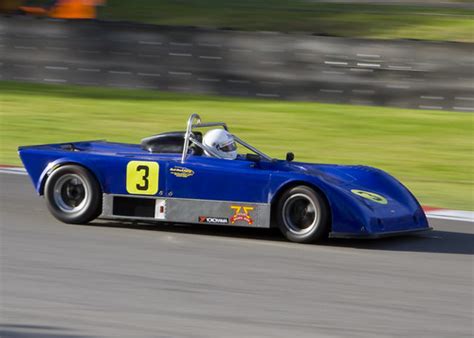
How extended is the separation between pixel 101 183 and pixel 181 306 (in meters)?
2.40

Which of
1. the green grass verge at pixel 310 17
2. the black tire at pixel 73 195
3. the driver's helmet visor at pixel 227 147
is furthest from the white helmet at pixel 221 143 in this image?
the green grass verge at pixel 310 17

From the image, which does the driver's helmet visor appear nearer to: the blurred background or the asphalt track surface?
the asphalt track surface

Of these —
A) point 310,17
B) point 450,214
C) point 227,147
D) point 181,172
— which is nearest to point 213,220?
point 181,172

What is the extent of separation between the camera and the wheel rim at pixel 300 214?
764 cm

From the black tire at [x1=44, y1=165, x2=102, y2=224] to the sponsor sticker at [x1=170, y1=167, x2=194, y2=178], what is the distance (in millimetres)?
654

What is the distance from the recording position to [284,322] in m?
5.66

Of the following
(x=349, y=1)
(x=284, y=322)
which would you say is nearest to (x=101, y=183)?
(x=284, y=322)

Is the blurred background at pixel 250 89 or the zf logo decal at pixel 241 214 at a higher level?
the blurred background at pixel 250 89

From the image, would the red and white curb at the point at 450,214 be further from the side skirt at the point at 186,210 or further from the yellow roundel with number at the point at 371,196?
the side skirt at the point at 186,210

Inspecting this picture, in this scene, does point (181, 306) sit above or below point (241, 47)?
below

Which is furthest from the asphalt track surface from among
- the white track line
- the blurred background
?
the blurred background

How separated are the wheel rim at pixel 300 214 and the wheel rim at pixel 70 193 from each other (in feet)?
5.40

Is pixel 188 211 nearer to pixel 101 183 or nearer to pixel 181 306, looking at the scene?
pixel 101 183

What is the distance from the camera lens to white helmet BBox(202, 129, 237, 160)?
8.04 metres
